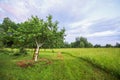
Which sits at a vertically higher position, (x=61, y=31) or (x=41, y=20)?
(x=41, y=20)

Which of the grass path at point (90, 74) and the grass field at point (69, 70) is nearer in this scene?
the grass path at point (90, 74)

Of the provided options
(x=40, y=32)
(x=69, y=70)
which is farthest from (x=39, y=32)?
(x=69, y=70)

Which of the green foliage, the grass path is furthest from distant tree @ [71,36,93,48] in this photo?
the grass path

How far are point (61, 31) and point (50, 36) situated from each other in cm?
274

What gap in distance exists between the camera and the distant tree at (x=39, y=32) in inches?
1082

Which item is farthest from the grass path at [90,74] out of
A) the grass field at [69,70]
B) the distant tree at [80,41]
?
the distant tree at [80,41]

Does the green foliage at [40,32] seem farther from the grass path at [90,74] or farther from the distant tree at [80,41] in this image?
the distant tree at [80,41]

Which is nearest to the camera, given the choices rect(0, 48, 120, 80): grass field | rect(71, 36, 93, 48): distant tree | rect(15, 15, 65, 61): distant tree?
rect(0, 48, 120, 80): grass field

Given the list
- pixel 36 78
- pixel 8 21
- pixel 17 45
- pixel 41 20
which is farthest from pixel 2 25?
pixel 36 78

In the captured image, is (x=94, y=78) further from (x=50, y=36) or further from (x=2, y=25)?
(x=2, y=25)

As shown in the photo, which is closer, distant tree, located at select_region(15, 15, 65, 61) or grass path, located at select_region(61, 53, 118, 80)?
grass path, located at select_region(61, 53, 118, 80)

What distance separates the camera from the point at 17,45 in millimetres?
33656

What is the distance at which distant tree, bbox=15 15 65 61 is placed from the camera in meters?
27.5

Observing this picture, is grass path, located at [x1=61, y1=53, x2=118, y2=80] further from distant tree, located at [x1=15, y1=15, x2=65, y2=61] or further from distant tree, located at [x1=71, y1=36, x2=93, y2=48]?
distant tree, located at [x1=71, y1=36, x2=93, y2=48]
